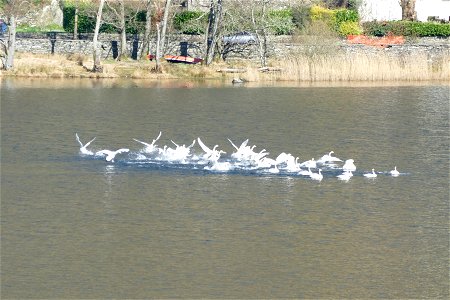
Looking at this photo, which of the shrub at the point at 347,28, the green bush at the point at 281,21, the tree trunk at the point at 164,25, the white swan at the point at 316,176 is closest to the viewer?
the white swan at the point at 316,176

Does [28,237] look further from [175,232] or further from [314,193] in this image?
[314,193]

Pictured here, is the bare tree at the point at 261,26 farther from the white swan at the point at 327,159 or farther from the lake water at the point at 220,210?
the white swan at the point at 327,159

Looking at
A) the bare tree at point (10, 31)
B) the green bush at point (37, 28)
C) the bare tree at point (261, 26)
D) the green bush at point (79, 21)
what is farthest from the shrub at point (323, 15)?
the bare tree at point (10, 31)

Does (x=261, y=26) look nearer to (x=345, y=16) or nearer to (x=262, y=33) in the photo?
(x=262, y=33)

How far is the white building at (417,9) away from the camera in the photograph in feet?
214

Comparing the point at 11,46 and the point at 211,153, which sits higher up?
the point at 11,46

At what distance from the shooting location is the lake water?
19781 mm

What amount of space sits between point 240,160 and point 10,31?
25486mm

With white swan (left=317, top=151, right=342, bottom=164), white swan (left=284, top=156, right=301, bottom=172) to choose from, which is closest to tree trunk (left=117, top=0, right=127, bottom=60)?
white swan (left=317, top=151, right=342, bottom=164)

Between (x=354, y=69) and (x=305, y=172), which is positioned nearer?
(x=305, y=172)

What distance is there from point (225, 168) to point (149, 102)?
15.2 meters

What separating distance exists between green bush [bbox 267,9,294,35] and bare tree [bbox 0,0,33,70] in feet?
41.0

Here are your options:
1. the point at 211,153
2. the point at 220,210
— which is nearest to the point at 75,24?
the point at 211,153

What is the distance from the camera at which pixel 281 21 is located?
58438 millimetres
